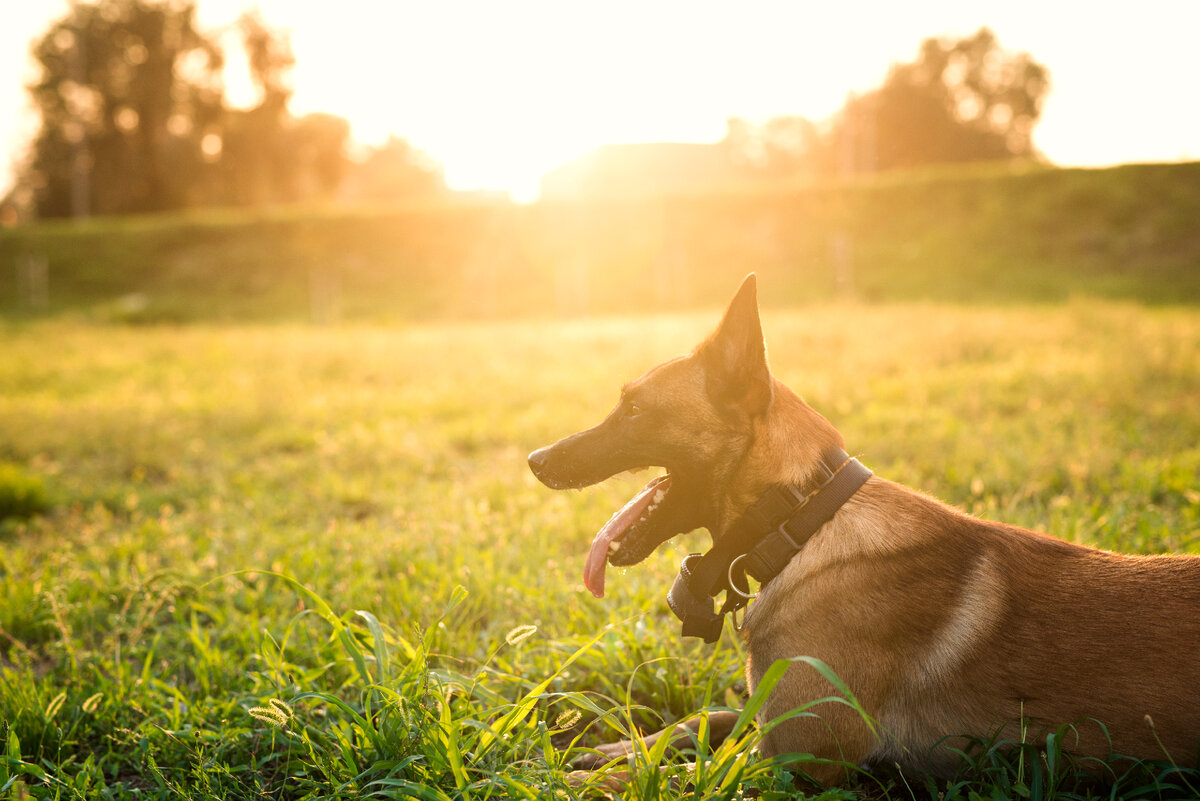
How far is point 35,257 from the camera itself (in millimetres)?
29828

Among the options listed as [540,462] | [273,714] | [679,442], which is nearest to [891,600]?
[679,442]

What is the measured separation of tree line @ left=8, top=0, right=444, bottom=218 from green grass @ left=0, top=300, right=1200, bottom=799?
118 ft

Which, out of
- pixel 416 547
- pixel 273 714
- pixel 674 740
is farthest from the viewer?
pixel 416 547

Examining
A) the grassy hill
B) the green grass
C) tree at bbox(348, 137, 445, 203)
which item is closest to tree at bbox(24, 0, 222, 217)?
the grassy hill

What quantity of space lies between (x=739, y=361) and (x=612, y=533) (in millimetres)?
759

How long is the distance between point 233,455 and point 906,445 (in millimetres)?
5935

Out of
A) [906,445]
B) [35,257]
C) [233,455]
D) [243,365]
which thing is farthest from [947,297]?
[35,257]

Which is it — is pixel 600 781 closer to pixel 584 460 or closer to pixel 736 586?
pixel 736 586

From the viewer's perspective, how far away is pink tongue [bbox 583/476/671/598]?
2.62m

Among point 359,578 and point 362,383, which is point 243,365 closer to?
point 362,383

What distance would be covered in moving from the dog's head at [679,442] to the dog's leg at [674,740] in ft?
1.65

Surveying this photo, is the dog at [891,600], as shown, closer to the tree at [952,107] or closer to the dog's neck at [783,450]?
the dog's neck at [783,450]

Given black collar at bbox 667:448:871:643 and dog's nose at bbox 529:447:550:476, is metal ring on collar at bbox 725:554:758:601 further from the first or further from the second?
dog's nose at bbox 529:447:550:476

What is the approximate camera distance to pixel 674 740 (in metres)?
2.61
